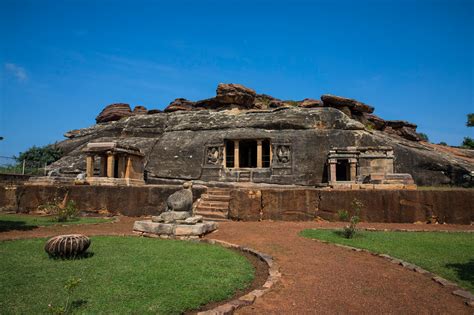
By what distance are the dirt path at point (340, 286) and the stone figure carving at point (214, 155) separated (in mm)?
15827

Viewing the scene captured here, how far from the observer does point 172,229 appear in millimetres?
8336

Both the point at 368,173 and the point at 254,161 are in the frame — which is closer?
the point at 368,173

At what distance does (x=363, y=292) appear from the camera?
167 inches

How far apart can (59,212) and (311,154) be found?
16040 mm

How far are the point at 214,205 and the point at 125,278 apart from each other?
814 cm

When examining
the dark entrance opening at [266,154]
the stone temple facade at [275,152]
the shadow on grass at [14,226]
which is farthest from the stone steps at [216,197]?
the dark entrance opening at [266,154]

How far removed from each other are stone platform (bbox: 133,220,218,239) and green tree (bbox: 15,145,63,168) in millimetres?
26577

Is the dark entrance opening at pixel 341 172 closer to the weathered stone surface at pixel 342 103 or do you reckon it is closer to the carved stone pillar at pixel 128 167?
the weathered stone surface at pixel 342 103

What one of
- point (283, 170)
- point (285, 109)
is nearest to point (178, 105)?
point (285, 109)

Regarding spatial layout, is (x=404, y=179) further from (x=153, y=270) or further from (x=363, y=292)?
(x=153, y=270)

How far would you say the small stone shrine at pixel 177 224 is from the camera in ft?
27.0

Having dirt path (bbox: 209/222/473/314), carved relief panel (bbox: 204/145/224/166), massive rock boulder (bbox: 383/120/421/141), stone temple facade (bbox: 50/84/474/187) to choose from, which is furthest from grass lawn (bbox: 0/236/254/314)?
massive rock boulder (bbox: 383/120/421/141)

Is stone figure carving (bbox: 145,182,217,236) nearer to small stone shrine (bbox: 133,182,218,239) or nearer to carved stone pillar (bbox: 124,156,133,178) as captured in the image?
small stone shrine (bbox: 133,182,218,239)

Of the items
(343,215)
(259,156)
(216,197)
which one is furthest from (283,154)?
(343,215)
